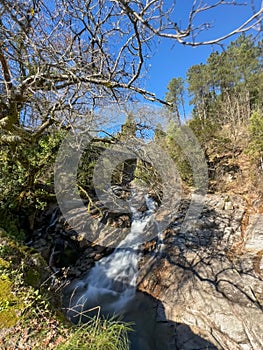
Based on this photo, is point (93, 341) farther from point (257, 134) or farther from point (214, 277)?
point (257, 134)

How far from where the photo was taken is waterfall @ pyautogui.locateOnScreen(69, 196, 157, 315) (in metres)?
4.84

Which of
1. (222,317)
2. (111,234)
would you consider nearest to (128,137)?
(222,317)

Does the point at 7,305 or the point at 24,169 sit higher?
the point at 24,169

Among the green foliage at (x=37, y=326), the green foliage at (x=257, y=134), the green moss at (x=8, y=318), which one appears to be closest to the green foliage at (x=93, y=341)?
Answer: the green foliage at (x=37, y=326)

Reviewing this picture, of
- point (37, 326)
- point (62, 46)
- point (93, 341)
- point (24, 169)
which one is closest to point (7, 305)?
point (37, 326)

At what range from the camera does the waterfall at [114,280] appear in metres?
4.84

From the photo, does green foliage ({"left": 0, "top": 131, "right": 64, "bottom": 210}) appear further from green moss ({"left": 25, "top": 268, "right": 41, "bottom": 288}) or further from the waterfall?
green moss ({"left": 25, "top": 268, "right": 41, "bottom": 288})

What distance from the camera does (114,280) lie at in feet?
18.0

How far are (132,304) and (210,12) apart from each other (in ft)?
17.4

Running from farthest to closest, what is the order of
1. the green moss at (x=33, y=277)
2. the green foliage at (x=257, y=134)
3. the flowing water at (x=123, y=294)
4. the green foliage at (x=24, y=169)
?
the green foliage at (x=257, y=134) → the green foliage at (x=24, y=169) → the flowing water at (x=123, y=294) → the green moss at (x=33, y=277)

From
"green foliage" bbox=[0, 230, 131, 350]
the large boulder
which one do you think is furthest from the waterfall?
"green foliage" bbox=[0, 230, 131, 350]

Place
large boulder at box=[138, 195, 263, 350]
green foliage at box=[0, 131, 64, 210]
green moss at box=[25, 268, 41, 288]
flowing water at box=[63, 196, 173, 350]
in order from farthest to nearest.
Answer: green foliage at box=[0, 131, 64, 210] → flowing water at box=[63, 196, 173, 350] → large boulder at box=[138, 195, 263, 350] → green moss at box=[25, 268, 41, 288]

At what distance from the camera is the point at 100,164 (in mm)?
5898

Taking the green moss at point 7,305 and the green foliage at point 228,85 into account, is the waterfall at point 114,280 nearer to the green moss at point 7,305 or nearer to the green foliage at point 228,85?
the green moss at point 7,305
